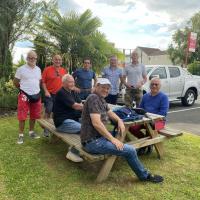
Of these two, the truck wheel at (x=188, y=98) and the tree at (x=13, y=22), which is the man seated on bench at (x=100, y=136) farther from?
the truck wheel at (x=188, y=98)

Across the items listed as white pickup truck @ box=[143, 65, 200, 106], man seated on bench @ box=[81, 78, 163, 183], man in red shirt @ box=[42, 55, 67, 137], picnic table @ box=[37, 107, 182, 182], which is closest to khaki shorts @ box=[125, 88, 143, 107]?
man in red shirt @ box=[42, 55, 67, 137]

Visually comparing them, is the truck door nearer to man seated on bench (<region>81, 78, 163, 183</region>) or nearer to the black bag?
the black bag

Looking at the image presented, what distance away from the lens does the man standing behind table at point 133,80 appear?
27.2 feet

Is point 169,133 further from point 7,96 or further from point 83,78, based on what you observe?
point 7,96

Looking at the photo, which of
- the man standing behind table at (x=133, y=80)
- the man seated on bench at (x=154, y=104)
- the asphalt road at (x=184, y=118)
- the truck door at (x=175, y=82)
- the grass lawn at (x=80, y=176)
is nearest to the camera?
the grass lawn at (x=80, y=176)

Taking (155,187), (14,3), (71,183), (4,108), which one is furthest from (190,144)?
(14,3)

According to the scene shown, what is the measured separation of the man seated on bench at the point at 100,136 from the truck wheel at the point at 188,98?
851 centimetres

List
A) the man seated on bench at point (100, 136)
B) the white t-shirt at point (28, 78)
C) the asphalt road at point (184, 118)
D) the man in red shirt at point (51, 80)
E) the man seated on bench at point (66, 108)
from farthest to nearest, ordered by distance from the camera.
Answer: the asphalt road at point (184, 118) → the man in red shirt at point (51, 80) → the white t-shirt at point (28, 78) → the man seated on bench at point (66, 108) → the man seated on bench at point (100, 136)

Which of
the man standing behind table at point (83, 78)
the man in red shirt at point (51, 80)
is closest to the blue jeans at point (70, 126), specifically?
the man in red shirt at point (51, 80)

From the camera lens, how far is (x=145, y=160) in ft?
19.0

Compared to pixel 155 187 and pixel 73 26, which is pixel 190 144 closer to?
pixel 155 187

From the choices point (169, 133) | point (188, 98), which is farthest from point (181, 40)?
point (169, 133)

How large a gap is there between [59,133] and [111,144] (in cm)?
144

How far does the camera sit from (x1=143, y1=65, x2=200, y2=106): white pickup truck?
11984 mm
